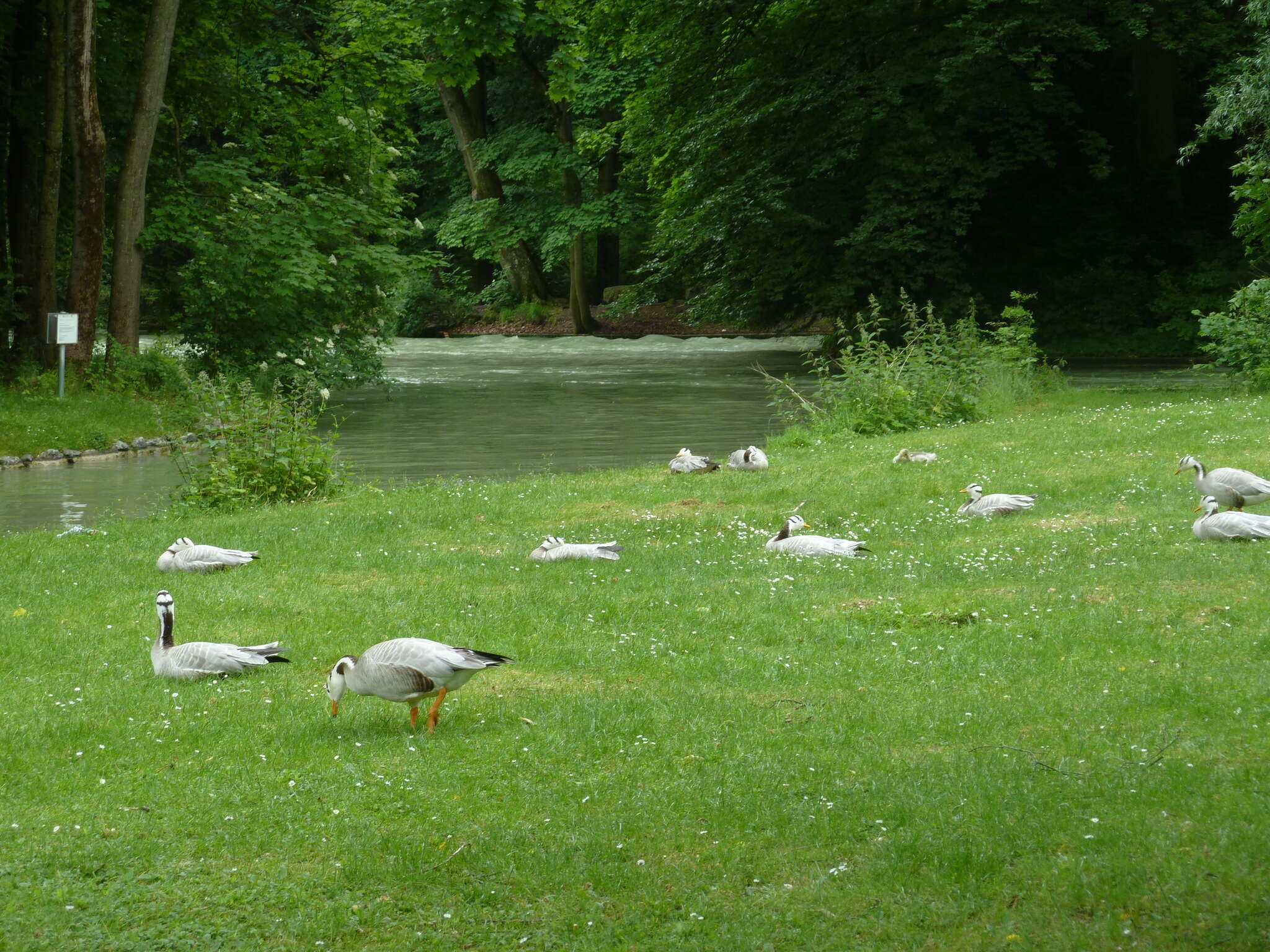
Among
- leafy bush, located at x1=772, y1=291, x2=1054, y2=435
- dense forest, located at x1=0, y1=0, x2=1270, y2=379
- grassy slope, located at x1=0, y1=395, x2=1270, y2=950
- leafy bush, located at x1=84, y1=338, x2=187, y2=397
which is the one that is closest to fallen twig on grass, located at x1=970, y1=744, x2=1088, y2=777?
grassy slope, located at x1=0, y1=395, x2=1270, y2=950

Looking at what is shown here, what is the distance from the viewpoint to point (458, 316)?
62469 millimetres

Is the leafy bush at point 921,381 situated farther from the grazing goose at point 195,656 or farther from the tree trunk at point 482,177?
the tree trunk at point 482,177

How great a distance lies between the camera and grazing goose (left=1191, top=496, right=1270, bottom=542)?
1045 centimetres

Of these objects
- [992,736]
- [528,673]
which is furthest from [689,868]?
[528,673]

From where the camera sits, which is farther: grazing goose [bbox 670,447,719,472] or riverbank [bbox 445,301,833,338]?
riverbank [bbox 445,301,833,338]

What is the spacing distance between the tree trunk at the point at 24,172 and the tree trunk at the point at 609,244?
103 ft

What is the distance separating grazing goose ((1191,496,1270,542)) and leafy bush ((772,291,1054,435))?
31.5 ft

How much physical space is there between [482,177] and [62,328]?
110 feet

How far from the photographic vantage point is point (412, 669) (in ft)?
21.7

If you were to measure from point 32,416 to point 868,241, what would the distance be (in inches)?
812

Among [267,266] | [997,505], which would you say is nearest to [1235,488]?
[997,505]

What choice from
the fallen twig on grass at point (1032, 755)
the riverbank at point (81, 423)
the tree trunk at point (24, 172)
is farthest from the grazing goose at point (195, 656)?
the tree trunk at point (24, 172)

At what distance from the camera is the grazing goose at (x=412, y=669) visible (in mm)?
6617

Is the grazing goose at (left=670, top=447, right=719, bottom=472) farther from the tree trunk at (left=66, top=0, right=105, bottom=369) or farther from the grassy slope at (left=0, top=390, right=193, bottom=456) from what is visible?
the tree trunk at (left=66, top=0, right=105, bottom=369)
